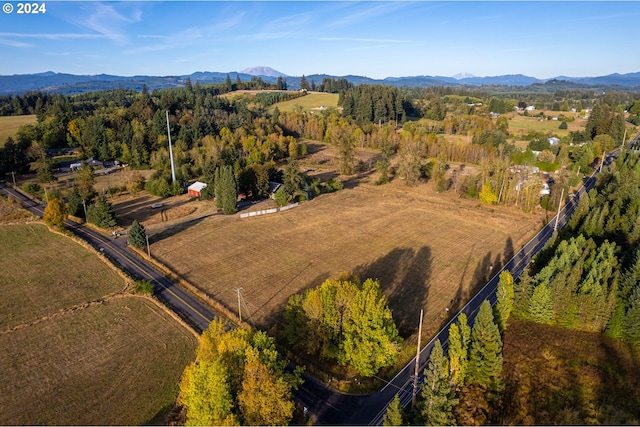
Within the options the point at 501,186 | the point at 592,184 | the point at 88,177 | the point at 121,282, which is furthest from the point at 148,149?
the point at 592,184

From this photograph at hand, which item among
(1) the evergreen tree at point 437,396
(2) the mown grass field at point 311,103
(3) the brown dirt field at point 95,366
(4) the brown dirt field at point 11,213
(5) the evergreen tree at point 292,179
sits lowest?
(3) the brown dirt field at point 95,366

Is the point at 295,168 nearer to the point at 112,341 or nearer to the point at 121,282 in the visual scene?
the point at 121,282

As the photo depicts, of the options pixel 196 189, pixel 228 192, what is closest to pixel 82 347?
pixel 228 192

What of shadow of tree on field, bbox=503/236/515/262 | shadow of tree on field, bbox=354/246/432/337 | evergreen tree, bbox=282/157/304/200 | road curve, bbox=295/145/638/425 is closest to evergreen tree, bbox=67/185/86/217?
evergreen tree, bbox=282/157/304/200

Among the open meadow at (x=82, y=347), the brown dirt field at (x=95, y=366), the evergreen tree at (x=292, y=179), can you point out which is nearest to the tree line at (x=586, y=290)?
the open meadow at (x=82, y=347)

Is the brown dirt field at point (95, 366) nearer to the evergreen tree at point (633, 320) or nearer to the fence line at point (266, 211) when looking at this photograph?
the fence line at point (266, 211)

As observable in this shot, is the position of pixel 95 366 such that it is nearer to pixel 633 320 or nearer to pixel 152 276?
pixel 152 276
